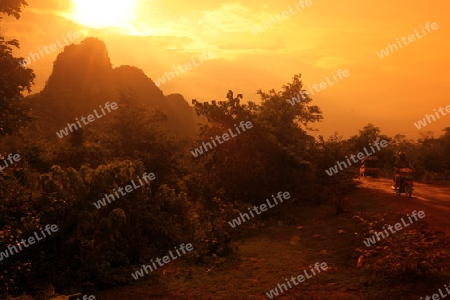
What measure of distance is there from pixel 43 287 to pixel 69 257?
1.15 m

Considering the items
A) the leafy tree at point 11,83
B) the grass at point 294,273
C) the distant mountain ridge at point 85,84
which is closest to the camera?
the grass at point 294,273

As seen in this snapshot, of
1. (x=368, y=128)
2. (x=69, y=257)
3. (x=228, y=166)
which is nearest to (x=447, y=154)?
(x=368, y=128)

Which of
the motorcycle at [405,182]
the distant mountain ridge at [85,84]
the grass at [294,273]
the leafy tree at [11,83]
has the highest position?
the distant mountain ridge at [85,84]

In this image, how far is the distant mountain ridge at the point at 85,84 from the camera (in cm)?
5912

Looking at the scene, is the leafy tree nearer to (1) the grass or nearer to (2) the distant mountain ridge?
(1) the grass

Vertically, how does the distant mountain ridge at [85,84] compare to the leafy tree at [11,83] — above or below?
above

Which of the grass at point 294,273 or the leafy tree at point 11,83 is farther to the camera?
the leafy tree at point 11,83

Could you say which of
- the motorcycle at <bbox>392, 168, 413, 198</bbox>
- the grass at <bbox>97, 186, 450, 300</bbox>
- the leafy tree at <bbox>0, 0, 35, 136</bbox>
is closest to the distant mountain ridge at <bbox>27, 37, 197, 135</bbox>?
the leafy tree at <bbox>0, 0, 35, 136</bbox>

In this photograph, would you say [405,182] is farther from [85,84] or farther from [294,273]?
[85,84]

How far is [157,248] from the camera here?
12.9 m

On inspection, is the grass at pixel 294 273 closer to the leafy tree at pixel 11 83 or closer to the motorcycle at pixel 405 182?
the motorcycle at pixel 405 182

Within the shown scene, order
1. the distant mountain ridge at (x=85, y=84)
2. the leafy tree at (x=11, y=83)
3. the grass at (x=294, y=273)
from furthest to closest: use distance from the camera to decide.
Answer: the distant mountain ridge at (x=85, y=84) → the leafy tree at (x=11, y=83) → the grass at (x=294, y=273)

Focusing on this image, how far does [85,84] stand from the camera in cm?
6869

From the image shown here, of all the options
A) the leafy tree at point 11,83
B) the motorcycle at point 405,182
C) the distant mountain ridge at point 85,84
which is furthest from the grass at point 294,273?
the distant mountain ridge at point 85,84
